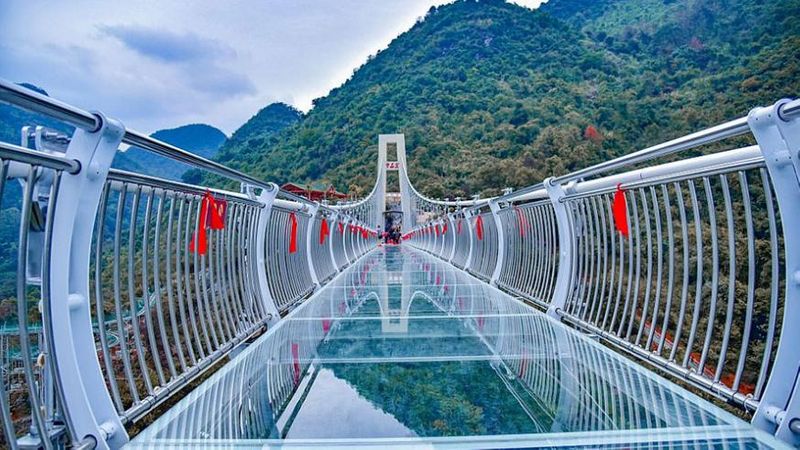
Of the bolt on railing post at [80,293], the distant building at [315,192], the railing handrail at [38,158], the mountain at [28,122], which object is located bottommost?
the bolt on railing post at [80,293]

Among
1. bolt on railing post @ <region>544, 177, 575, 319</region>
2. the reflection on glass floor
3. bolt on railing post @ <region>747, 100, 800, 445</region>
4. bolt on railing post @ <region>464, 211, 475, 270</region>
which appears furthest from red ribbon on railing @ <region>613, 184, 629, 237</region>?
bolt on railing post @ <region>464, 211, 475, 270</region>

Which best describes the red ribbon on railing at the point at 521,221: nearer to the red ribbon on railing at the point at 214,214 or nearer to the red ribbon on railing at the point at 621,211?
the red ribbon on railing at the point at 621,211

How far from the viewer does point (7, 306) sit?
1.53 m

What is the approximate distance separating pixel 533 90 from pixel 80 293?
185 ft

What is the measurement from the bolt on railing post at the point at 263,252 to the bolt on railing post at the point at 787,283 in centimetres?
280

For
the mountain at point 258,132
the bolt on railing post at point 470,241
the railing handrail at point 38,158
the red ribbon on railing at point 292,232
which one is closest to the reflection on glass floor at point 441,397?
the railing handrail at point 38,158

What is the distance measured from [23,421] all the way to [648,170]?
7.97 feet

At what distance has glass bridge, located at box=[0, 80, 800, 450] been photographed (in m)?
1.51

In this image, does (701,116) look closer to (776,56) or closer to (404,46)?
(776,56)

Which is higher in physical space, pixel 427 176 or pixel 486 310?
pixel 427 176

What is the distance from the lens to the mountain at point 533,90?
3081 cm

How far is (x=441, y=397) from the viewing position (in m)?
2.12

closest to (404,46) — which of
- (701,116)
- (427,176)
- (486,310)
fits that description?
(427,176)

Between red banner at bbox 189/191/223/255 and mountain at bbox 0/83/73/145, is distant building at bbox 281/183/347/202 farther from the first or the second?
red banner at bbox 189/191/223/255
